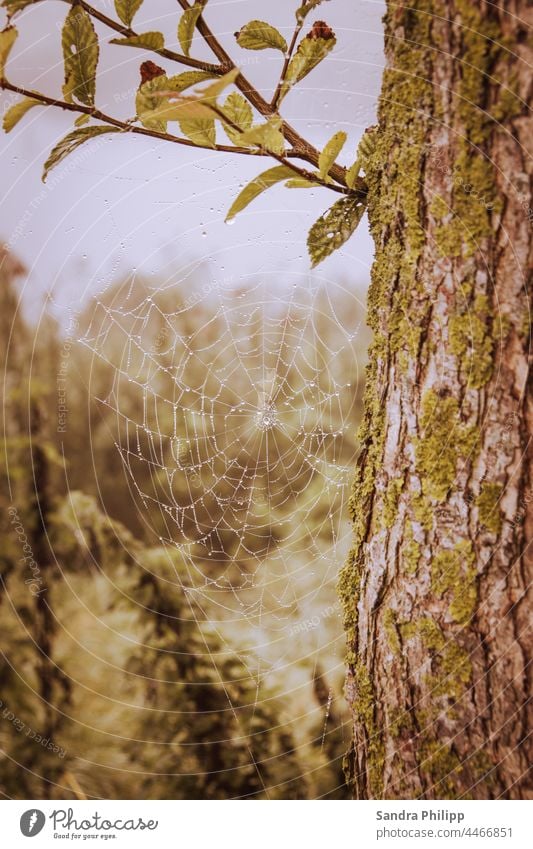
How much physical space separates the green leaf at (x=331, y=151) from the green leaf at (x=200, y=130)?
0.37 ft

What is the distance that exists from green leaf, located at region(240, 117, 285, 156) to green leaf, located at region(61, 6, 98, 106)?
0.58 feet

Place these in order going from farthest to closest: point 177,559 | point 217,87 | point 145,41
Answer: point 177,559, point 145,41, point 217,87

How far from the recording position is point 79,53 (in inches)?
21.3

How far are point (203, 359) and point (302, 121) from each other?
0.43 m

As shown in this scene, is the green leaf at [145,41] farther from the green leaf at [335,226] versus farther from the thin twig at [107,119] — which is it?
the green leaf at [335,226]

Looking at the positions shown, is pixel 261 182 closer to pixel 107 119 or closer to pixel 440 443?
pixel 107 119

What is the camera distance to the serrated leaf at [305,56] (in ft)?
1.74

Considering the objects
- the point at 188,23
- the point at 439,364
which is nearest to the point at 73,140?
the point at 188,23

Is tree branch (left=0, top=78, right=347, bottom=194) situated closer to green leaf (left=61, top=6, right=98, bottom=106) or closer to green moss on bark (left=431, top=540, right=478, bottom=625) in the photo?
green leaf (left=61, top=6, right=98, bottom=106)

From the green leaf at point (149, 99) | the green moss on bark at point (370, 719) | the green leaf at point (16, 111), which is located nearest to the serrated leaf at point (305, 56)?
the green leaf at point (149, 99)

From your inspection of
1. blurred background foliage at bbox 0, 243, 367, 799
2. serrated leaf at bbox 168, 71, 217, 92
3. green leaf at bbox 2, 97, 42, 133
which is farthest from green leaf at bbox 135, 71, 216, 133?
blurred background foliage at bbox 0, 243, 367, 799

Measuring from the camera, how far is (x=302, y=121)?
66cm

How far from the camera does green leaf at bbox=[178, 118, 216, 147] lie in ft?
1.75

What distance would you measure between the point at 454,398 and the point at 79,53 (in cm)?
49
